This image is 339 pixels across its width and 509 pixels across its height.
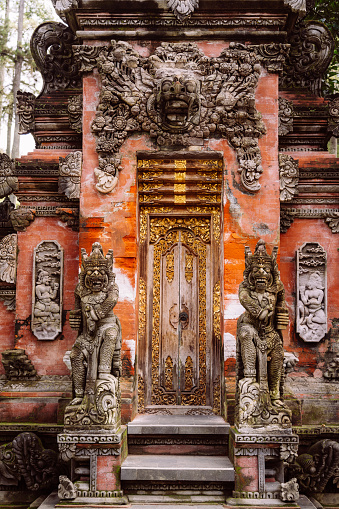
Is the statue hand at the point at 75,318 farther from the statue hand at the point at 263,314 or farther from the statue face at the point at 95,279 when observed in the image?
the statue hand at the point at 263,314

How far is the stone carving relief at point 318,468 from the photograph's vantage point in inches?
304

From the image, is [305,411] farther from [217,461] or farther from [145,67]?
[145,67]

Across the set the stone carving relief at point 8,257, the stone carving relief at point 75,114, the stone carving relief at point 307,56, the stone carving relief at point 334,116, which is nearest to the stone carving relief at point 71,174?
the stone carving relief at point 75,114

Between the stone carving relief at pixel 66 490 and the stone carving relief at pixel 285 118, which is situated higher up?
the stone carving relief at pixel 285 118

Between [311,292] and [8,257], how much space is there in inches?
192

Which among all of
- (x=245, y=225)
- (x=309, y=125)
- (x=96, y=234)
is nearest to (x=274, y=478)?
(x=245, y=225)

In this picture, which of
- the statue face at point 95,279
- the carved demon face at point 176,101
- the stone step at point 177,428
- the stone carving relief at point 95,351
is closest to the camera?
the stone carving relief at point 95,351

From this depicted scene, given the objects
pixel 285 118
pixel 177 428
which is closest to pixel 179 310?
pixel 177 428

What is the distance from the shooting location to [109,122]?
8.63 meters

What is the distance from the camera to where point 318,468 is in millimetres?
7809

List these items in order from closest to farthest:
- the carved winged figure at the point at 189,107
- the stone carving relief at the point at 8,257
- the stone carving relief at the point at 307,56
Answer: the carved winged figure at the point at 189,107 → the stone carving relief at the point at 8,257 → the stone carving relief at the point at 307,56

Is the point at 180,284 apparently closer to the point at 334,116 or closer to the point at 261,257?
the point at 261,257

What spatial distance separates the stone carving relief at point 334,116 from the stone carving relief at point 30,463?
22.1ft

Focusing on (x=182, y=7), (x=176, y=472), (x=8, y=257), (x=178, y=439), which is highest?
(x=182, y=7)
